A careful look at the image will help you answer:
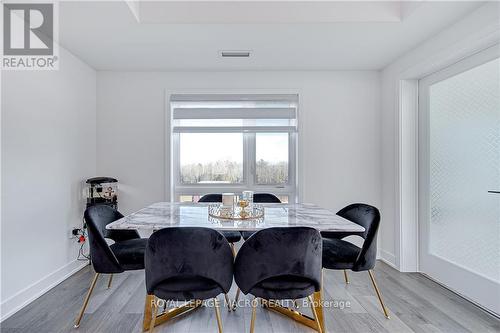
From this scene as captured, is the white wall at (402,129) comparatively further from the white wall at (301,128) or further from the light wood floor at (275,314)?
the light wood floor at (275,314)

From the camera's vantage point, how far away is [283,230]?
59.6 inches

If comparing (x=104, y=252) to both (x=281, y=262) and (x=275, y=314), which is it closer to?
(x=281, y=262)

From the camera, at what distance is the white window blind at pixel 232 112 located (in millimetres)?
3438

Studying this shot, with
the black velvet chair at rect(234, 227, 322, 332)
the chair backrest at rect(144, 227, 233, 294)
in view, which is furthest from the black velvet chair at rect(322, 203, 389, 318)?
the chair backrest at rect(144, 227, 233, 294)

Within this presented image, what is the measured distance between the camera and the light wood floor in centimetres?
194

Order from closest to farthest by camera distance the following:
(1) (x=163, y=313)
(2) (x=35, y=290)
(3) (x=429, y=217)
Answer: (1) (x=163, y=313), (2) (x=35, y=290), (3) (x=429, y=217)

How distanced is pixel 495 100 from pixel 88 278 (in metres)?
4.07

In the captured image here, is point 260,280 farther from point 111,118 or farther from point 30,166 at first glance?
point 111,118

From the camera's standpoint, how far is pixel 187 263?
151 cm

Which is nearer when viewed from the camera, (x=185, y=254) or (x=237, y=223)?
(x=185, y=254)

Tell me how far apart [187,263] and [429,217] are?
2.62m

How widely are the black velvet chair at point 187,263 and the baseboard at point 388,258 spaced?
240 cm

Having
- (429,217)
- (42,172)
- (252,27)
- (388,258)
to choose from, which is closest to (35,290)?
(42,172)

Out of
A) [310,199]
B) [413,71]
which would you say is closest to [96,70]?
[310,199]
